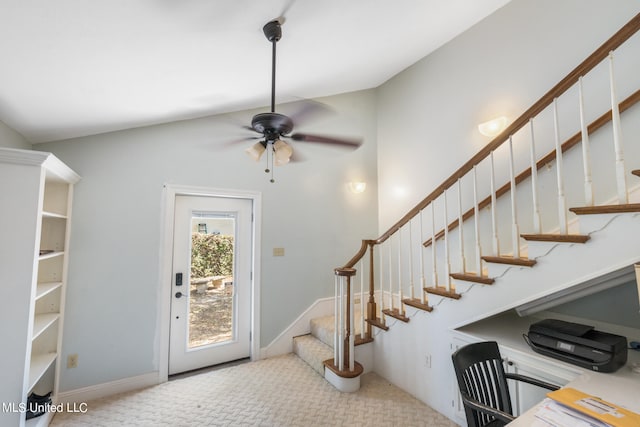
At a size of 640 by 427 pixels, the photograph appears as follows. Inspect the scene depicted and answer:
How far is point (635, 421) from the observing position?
1.05 metres

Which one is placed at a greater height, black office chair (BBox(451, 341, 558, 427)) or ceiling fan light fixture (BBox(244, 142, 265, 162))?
ceiling fan light fixture (BBox(244, 142, 265, 162))

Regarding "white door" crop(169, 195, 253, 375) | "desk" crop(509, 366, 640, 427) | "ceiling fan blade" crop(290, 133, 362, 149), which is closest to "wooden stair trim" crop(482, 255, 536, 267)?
"desk" crop(509, 366, 640, 427)

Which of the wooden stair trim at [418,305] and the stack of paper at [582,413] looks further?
the wooden stair trim at [418,305]

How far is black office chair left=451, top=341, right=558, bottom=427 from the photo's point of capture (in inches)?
60.9

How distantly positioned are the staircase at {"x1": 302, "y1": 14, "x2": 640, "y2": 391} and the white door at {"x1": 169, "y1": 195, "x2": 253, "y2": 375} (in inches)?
35.7

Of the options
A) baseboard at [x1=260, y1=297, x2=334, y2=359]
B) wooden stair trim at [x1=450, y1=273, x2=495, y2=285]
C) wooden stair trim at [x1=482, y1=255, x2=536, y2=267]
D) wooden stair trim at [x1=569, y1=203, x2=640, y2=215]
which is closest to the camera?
wooden stair trim at [x1=569, y1=203, x2=640, y2=215]

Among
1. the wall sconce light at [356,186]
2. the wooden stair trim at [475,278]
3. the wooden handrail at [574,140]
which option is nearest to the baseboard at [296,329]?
the wall sconce light at [356,186]

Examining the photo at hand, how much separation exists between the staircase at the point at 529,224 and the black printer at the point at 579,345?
0.26 meters

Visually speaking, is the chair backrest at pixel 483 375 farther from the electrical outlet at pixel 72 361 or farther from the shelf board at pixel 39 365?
the electrical outlet at pixel 72 361

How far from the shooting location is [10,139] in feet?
7.06

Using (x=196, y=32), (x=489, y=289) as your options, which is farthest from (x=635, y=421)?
(x=196, y=32)

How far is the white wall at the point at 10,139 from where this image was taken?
2.04 m

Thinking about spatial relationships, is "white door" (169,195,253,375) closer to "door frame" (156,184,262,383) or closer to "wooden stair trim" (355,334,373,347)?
"door frame" (156,184,262,383)

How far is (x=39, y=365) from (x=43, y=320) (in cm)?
34
